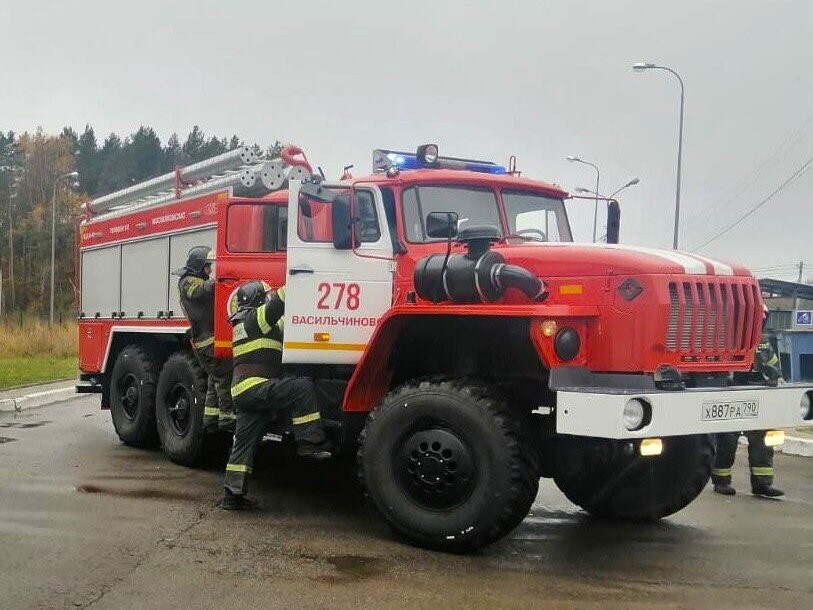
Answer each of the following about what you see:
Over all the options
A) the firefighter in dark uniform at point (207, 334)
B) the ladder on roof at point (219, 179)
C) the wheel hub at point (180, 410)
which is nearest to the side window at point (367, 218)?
the ladder on roof at point (219, 179)

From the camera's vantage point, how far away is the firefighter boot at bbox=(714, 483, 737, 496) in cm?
796

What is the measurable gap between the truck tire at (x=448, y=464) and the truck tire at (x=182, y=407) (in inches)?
119

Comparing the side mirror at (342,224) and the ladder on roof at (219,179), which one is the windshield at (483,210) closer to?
the side mirror at (342,224)

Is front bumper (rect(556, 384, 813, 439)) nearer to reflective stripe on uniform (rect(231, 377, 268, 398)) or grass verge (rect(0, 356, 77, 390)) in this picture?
reflective stripe on uniform (rect(231, 377, 268, 398))

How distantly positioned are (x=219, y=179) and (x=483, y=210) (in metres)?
2.85

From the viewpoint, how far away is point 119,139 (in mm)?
77750

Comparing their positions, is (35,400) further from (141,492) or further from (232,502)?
(232,502)

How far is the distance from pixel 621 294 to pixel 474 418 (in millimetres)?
1119

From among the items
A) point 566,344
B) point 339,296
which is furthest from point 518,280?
point 339,296

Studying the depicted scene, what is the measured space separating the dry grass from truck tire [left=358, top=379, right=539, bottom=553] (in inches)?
803

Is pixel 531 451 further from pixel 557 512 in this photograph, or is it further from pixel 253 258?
pixel 253 258

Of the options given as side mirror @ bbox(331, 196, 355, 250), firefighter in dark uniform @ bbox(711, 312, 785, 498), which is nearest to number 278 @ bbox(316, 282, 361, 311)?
side mirror @ bbox(331, 196, 355, 250)

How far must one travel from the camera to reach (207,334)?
315 inches

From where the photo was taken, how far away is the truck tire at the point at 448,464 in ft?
17.1
